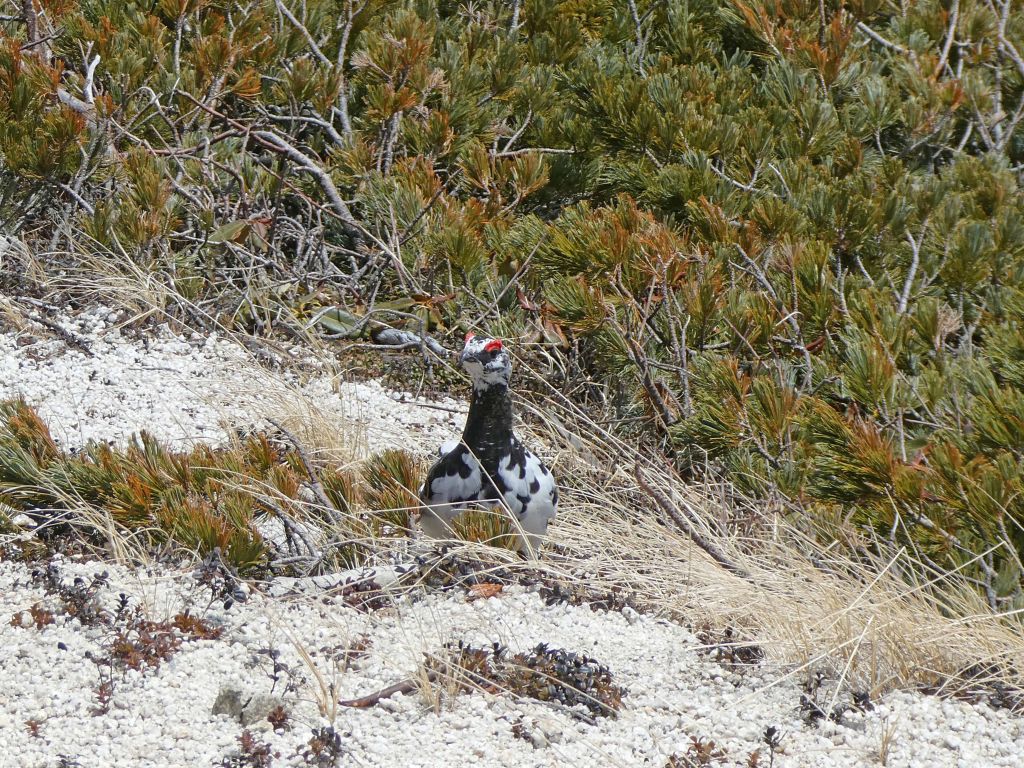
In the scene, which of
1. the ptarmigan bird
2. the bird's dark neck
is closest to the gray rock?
the ptarmigan bird

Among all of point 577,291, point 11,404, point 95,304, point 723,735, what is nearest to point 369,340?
point 95,304

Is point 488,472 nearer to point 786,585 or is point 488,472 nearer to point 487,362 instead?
point 487,362

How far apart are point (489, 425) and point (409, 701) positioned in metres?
0.88

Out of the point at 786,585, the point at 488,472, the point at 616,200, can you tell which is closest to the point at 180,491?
the point at 488,472

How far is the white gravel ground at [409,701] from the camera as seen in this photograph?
2.25 metres

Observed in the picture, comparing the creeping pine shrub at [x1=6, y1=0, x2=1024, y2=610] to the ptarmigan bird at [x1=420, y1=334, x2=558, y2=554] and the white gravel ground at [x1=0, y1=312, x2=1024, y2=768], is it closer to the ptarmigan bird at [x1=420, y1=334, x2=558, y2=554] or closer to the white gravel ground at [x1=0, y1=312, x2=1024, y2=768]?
the ptarmigan bird at [x1=420, y1=334, x2=558, y2=554]

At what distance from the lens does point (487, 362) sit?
10.0ft

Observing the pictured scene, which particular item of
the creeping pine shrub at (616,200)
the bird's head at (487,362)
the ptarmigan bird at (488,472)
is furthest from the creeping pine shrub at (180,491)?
the bird's head at (487,362)

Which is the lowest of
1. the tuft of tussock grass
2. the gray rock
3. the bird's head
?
the tuft of tussock grass

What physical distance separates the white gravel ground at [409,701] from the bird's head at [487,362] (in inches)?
20.6

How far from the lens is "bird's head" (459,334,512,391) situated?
120 inches

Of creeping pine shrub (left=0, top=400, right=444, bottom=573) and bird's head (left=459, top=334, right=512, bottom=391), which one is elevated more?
bird's head (left=459, top=334, right=512, bottom=391)

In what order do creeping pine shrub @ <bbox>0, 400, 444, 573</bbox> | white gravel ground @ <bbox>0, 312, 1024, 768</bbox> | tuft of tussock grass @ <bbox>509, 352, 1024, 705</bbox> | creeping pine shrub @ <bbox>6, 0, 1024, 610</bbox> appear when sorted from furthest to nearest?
creeping pine shrub @ <bbox>6, 0, 1024, 610</bbox>, creeping pine shrub @ <bbox>0, 400, 444, 573</bbox>, tuft of tussock grass @ <bbox>509, 352, 1024, 705</bbox>, white gravel ground @ <bbox>0, 312, 1024, 768</bbox>

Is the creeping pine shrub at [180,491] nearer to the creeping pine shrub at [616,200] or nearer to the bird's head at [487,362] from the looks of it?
the creeping pine shrub at [616,200]
